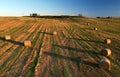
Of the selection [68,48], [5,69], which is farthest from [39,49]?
[5,69]

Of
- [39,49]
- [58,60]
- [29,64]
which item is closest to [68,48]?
[39,49]

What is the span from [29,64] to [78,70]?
9.37 ft

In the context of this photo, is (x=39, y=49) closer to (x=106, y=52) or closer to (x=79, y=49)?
(x=79, y=49)

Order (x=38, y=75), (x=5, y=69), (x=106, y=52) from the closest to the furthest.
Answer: (x=38, y=75) → (x=5, y=69) → (x=106, y=52)

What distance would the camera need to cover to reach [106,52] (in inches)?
488

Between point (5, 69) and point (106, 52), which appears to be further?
point (106, 52)

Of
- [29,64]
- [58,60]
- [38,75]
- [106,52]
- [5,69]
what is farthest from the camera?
[106,52]

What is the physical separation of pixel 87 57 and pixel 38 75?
426 centimetres

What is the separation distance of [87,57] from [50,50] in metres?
3.08

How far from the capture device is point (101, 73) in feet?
30.9

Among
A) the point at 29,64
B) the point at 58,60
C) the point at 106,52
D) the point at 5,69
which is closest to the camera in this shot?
the point at 5,69

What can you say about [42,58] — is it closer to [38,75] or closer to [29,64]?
[29,64]

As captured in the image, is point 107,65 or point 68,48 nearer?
point 107,65

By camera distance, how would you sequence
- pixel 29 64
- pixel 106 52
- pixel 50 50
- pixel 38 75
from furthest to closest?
pixel 50 50
pixel 106 52
pixel 29 64
pixel 38 75
